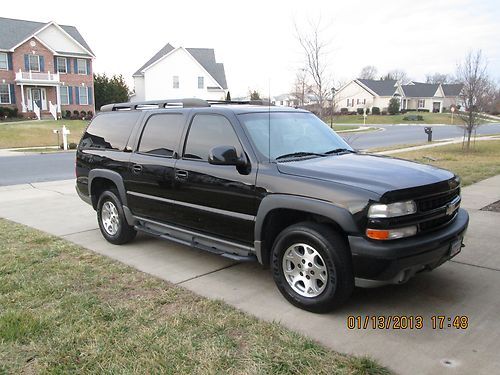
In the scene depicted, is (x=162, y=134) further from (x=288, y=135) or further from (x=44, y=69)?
(x=44, y=69)

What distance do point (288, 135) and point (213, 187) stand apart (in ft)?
3.18

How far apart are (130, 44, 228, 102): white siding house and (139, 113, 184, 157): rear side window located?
49.1 m

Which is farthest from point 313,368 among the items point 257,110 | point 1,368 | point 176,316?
point 257,110

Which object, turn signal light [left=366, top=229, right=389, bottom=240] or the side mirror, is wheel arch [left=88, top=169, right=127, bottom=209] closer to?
the side mirror

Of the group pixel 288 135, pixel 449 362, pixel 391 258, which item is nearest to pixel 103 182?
pixel 288 135

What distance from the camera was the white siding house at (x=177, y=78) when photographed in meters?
54.2

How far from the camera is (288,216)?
4320 mm

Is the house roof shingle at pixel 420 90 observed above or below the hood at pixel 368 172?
above

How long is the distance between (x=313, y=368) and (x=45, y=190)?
9.71m

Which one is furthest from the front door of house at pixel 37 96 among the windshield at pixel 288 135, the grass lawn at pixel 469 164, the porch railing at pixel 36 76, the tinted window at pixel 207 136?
the windshield at pixel 288 135

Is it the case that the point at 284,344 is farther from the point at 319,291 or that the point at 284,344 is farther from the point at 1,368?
the point at 1,368

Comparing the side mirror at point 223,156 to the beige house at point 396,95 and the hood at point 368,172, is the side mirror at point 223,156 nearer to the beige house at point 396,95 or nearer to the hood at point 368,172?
the hood at point 368,172

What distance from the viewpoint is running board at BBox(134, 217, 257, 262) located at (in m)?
4.59

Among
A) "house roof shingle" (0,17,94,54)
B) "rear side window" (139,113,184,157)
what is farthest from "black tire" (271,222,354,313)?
"house roof shingle" (0,17,94,54)
